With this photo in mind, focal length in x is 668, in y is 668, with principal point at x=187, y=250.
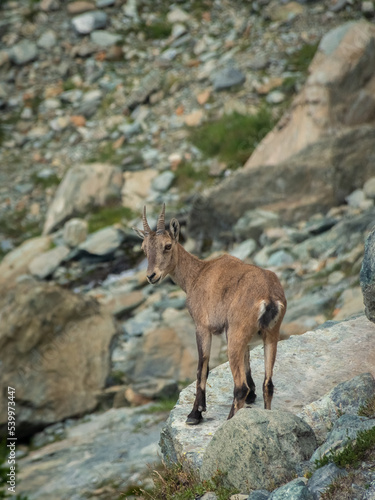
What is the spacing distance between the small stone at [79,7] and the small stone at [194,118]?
11.4m

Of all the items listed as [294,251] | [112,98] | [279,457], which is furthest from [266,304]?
[112,98]

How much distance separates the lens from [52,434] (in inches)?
622

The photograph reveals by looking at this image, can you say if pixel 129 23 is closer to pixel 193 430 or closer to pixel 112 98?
pixel 112 98

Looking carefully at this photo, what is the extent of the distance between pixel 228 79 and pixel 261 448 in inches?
942

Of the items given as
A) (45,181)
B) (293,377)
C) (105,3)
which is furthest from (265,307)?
(105,3)

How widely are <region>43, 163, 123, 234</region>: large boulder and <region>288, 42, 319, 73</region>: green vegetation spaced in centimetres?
883

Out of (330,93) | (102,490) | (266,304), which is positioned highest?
(266,304)

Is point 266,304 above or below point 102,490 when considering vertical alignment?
above

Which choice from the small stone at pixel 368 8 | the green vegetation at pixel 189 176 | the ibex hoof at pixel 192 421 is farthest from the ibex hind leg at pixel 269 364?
the small stone at pixel 368 8

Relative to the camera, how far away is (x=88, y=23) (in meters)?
34.9

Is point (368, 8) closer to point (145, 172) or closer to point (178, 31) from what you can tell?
point (178, 31)

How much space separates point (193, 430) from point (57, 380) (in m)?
8.54

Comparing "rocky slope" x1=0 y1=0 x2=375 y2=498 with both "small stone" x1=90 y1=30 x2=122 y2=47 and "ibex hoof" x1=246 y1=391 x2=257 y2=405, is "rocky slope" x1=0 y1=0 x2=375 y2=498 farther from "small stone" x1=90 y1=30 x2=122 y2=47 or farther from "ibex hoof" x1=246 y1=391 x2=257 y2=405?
"ibex hoof" x1=246 y1=391 x2=257 y2=405

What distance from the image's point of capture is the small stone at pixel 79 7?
117 ft
